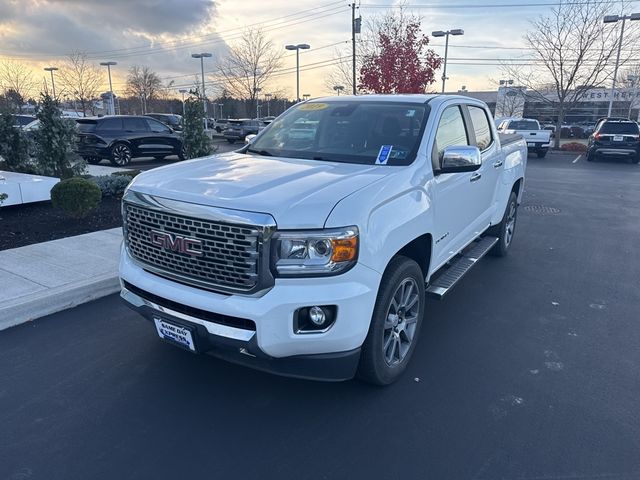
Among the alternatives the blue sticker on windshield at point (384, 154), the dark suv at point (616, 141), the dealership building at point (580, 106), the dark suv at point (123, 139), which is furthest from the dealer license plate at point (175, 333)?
the dealership building at point (580, 106)

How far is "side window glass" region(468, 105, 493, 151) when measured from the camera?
492cm

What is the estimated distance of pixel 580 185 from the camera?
13.7 meters

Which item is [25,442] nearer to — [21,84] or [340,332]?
[340,332]

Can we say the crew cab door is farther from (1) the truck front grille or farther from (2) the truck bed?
(1) the truck front grille

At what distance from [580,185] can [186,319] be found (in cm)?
1373

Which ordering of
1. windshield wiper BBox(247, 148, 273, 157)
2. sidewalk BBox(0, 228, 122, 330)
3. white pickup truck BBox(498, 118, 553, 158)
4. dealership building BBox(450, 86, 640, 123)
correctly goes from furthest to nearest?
dealership building BBox(450, 86, 640, 123)
white pickup truck BBox(498, 118, 553, 158)
sidewalk BBox(0, 228, 122, 330)
windshield wiper BBox(247, 148, 273, 157)

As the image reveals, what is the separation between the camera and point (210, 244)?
2732 millimetres

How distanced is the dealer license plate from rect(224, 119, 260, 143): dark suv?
2500 cm

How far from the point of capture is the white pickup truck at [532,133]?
21.8m

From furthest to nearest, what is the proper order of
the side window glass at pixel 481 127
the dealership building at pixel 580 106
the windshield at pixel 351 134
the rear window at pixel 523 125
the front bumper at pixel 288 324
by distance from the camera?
the dealership building at pixel 580 106 → the rear window at pixel 523 125 → the side window glass at pixel 481 127 → the windshield at pixel 351 134 → the front bumper at pixel 288 324

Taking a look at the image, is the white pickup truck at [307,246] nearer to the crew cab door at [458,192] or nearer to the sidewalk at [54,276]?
the crew cab door at [458,192]

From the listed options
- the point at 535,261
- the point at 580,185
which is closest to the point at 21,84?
the point at 580,185

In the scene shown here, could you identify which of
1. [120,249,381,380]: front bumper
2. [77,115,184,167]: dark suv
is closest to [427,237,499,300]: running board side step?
[120,249,381,380]: front bumper

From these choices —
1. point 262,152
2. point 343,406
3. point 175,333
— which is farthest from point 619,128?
point 175,333
